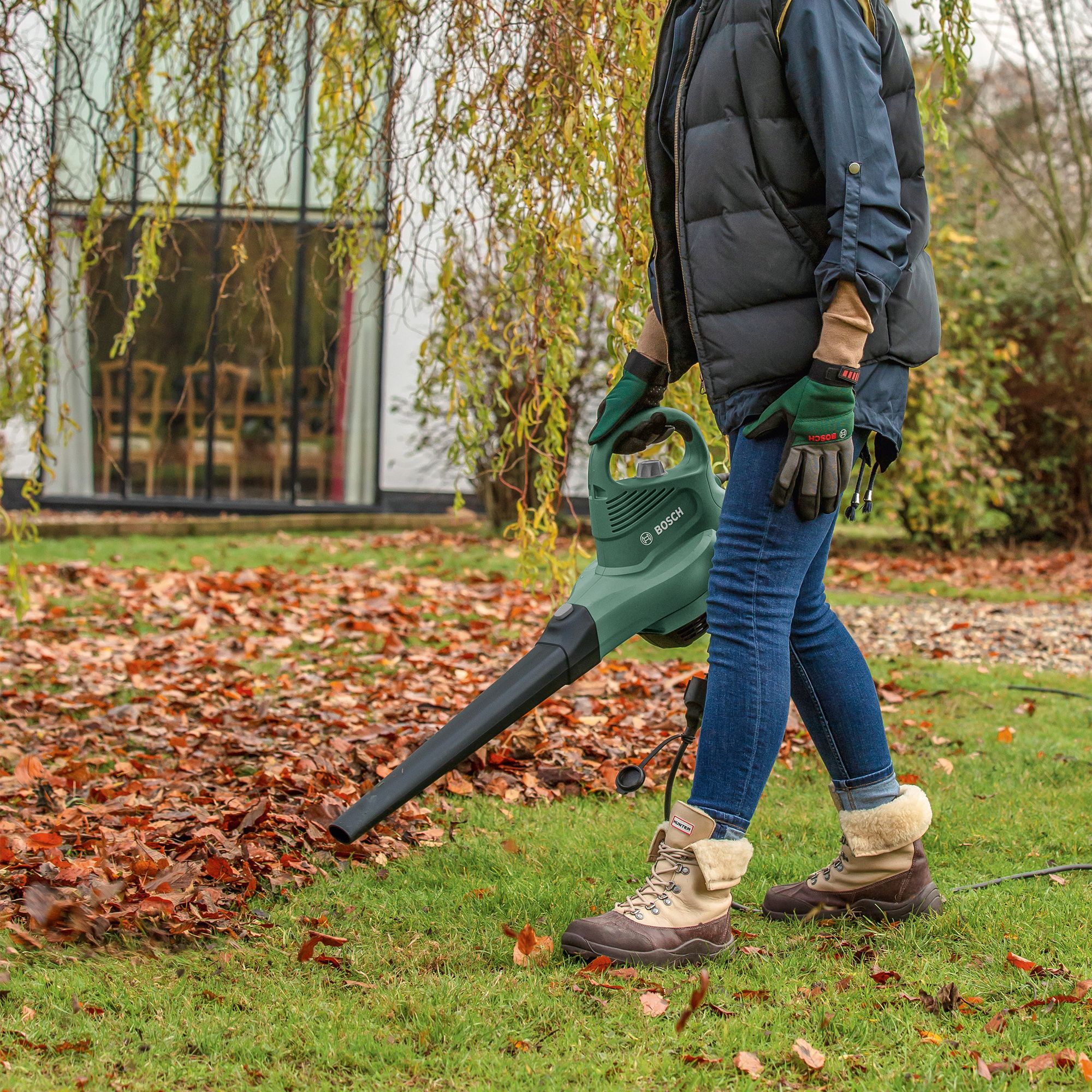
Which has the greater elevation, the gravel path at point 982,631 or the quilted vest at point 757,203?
the quilted vest at point 757,203

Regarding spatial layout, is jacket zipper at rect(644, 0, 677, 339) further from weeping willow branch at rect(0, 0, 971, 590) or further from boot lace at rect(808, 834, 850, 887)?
boot lace at rect(808, 834, 850, 887)

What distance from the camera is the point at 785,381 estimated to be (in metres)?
2.02

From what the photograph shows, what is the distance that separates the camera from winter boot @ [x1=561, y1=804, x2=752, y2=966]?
2.05 metres

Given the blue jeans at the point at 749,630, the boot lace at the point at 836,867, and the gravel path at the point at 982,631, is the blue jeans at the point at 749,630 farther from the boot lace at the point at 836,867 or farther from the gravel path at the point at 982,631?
the gravel path at the point at 982,631

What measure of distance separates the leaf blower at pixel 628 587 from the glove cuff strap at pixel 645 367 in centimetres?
7

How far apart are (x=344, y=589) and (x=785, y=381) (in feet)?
15.4

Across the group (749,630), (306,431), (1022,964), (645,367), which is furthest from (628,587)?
(306,431)

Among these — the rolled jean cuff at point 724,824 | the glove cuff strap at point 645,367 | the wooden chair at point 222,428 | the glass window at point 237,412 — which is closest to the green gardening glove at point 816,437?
the glove cuff strap at point 645,367

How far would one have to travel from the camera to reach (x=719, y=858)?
6.73 ft

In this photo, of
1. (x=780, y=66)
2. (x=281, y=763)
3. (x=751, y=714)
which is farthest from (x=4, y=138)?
(x=751, y=714)

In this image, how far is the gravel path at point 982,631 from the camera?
525cm

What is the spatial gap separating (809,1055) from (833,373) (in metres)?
1.05

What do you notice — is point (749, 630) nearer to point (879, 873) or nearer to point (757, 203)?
point (879, 873)

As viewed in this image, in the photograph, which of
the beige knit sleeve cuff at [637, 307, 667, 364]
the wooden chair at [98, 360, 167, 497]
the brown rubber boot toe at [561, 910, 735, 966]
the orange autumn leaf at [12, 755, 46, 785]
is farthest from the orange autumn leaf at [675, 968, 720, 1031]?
the wooden chair at [98, 360, 167, 497]
